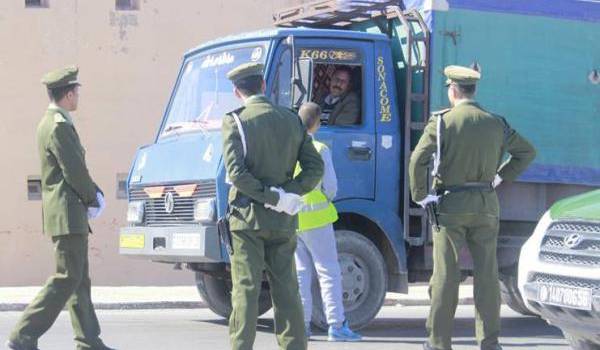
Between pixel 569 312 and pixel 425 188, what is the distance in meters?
1.46

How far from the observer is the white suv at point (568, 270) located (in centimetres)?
717

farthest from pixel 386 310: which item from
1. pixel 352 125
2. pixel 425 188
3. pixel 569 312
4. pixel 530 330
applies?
pixel 569 312

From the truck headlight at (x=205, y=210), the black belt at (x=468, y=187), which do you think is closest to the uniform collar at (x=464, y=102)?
the black belt at (x=468, y=187)

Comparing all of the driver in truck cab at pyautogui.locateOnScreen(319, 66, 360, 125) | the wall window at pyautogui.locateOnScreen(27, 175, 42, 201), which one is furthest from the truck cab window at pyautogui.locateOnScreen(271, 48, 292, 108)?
the wall window at pyautogui.locateOnScreen(27, 175, 42, 201)

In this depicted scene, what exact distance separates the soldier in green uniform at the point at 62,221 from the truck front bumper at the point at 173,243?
6.02 feet

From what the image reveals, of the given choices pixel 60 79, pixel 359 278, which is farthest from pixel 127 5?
pixel 60 79

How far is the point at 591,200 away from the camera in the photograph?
7691 millimetres

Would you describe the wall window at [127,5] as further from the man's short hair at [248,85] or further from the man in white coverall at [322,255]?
the man's short hair at [248,85]

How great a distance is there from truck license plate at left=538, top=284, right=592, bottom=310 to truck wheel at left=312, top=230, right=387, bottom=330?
299 cm

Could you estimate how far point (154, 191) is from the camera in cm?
1066

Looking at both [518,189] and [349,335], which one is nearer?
[349,335]

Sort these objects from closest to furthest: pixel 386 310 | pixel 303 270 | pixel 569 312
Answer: pixel 569 312
pixel 303 270
pixel 386 310

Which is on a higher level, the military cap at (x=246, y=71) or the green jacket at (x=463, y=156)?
the military cap at (x=246, y=71)

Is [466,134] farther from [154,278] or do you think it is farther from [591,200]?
[154,278]
